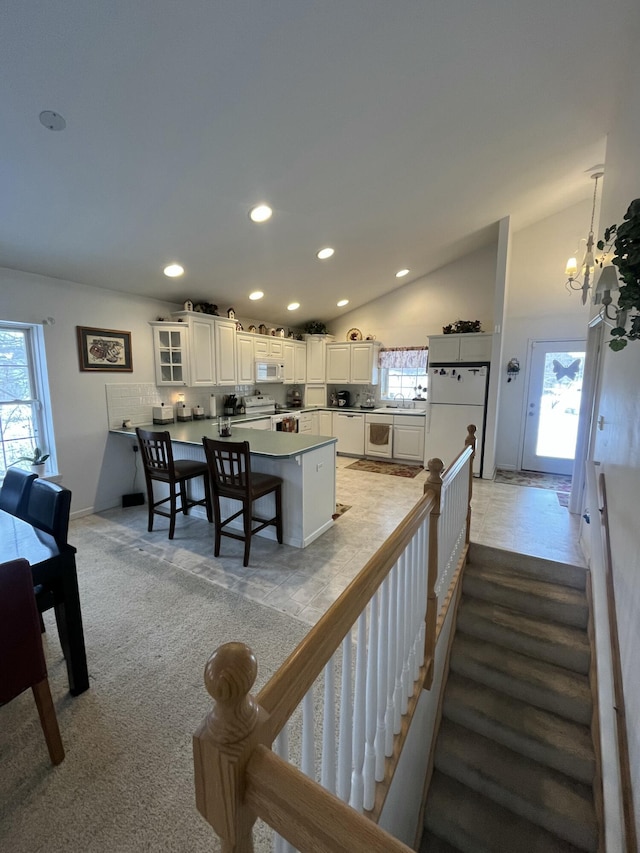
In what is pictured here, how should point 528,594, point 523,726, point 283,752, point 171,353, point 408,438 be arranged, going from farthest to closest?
1. point 408,438
2. point 171,353
3. point 528,594
4. point 523,726
5. point 283,752

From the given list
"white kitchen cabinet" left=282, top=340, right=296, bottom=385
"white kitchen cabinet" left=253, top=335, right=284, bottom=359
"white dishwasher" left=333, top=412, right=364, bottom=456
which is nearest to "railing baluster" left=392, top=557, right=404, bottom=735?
"white kitchen cabinet" left=253, top=335, right=284, bottom=359

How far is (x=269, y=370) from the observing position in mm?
5793

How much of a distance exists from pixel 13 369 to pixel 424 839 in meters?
4.50

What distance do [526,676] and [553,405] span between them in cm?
384

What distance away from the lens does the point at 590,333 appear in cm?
349

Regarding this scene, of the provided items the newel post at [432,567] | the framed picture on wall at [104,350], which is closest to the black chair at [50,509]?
the newel post at [432,567]

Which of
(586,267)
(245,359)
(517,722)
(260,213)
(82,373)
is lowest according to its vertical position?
(517,722)

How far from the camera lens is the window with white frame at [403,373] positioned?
6.23m

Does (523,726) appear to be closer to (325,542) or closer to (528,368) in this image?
(325,542)

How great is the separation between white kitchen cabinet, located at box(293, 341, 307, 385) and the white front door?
141 inches

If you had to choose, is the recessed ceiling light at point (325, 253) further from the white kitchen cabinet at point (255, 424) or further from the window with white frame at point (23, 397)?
the window with white frame at point (23, 397)

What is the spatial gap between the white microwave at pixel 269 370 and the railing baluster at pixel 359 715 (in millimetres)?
4859

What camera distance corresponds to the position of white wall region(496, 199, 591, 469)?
4.73 meters

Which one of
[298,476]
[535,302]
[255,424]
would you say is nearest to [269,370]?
[255,424]
